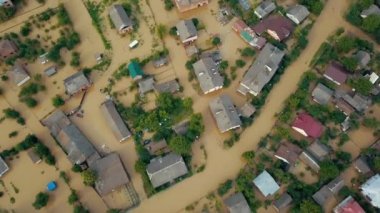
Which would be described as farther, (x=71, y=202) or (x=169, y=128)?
(x=169, y=128)

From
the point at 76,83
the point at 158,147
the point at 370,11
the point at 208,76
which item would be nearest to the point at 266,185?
the point at 158,147

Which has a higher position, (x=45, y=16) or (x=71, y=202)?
(x=45, y=16)

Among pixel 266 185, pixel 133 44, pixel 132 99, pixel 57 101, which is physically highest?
pixel 133 44

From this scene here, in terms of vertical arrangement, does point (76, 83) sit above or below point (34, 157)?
above

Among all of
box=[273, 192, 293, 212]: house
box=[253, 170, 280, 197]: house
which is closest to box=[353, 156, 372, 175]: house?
box=[273, 192, 293, 212]: house

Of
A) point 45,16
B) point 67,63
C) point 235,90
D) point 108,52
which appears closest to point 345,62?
point 235,90

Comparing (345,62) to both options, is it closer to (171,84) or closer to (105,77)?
(171,84)

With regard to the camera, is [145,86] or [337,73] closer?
[145,86]

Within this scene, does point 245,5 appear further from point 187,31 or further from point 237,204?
point 237,204
